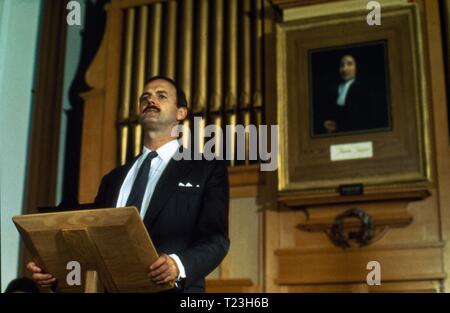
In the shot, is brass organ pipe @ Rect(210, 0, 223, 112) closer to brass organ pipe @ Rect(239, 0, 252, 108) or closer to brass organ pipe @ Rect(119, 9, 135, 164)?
brass organ pipe @ Rect(239, 0, 252, 108)

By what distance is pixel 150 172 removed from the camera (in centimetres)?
292

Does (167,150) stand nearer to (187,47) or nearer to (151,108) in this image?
(151,108)

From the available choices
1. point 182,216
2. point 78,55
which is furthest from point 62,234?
point 78,55

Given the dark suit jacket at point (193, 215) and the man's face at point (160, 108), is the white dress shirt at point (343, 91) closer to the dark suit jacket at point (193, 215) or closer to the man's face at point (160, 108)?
the man's face at point (160, 108)

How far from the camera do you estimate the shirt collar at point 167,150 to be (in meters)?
2.96

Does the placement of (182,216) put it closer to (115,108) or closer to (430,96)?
(430,96)

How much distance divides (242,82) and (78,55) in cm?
127

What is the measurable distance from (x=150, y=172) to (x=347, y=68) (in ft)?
5.76

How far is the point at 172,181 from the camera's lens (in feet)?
9.20

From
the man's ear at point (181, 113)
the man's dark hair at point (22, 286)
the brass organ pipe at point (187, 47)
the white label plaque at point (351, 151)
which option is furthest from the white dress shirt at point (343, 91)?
the man's dark hair at point (22, 286)

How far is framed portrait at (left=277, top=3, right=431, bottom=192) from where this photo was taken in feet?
13.4

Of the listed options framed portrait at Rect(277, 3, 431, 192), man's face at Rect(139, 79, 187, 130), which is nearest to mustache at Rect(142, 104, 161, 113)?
man's face at Rect(139, 79, 187, 130)

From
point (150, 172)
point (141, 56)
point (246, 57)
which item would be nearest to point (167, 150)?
point (150, 172)

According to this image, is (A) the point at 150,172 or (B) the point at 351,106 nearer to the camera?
(A) the point at 150,172
